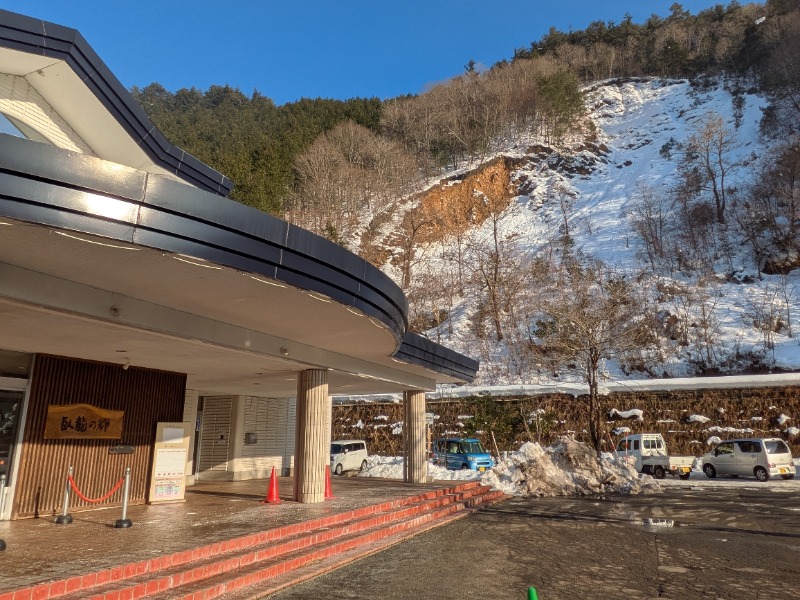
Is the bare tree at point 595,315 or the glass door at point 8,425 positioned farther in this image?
the bare tree at point 595,315

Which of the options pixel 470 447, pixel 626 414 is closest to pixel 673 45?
pixel 626 414

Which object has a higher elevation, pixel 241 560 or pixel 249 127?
pixel 249 127

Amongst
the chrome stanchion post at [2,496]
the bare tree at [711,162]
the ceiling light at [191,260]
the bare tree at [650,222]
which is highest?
the bare tree at [711,162]

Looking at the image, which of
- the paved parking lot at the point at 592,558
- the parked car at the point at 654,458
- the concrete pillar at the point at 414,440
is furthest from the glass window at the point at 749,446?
the concrete pillar at the point at 414,440

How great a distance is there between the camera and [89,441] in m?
11.0

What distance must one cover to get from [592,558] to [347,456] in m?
16.7

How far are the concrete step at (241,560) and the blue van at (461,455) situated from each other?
10590 mm

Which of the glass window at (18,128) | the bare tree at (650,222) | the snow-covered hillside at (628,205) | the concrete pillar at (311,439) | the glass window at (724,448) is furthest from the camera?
the bare tree at (650,222)

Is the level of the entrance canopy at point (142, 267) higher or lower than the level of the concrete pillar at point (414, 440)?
higher

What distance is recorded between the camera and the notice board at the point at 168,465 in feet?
39.6

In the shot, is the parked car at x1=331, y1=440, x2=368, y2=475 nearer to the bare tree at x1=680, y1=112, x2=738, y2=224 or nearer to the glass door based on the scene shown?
the glass door

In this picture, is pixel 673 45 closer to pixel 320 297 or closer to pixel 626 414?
pixel 626 414

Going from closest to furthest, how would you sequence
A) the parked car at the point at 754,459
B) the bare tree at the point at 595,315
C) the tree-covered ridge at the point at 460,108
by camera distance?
the parked car at the point at 754,459
the bare tree at the point at 595,315
the tree-covered ridge at the point at 460,108

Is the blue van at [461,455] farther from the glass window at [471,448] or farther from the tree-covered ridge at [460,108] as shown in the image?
the tree-covered ridge at [460,108]
